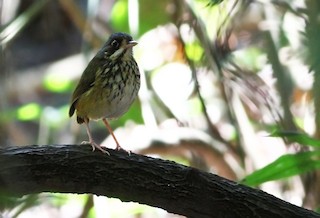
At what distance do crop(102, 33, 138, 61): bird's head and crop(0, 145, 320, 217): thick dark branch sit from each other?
2.01ft

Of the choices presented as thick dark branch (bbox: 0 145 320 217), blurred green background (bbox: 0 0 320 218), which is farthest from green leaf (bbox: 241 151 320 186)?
blurred green background (bbox: 0 0 320 218)

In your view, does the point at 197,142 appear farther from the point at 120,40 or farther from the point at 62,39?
the point at 62,39

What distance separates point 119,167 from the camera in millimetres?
1742

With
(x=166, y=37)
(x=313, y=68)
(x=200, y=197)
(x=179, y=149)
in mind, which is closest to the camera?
(x=313, y=68)

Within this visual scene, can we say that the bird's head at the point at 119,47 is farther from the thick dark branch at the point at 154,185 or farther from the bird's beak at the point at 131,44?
the thick dark branch at the point at 154,185

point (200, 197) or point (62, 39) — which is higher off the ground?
point (62, 39)

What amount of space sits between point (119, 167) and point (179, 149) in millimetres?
→ 1766

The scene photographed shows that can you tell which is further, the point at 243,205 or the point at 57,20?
the point at 57,20

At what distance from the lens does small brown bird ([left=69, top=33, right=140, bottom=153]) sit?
7.34ft

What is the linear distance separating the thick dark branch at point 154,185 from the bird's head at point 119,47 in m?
0.61

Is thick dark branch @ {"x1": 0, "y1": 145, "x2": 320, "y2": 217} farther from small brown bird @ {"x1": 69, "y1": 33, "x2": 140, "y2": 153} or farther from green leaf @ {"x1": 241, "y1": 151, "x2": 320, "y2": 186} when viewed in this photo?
small brown bird @ {"x1": 69, "y1": 33, "x2": 140, "y2": 153}

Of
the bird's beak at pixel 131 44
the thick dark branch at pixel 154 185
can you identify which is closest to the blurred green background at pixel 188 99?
the bird's beak at pixel 131 44

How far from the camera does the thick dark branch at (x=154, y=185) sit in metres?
1.69

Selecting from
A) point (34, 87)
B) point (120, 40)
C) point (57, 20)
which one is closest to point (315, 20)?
point (120, 40)
